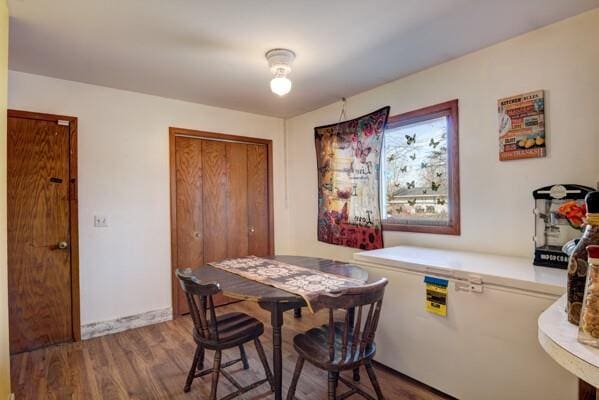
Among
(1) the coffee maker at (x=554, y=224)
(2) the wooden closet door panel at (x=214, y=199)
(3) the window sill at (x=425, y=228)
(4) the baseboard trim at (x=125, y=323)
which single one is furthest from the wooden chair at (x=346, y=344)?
(2) the wooden closet door panel at (x=214, y=199)

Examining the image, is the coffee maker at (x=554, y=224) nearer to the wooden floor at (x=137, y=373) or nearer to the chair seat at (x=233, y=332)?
the wooden floor at (x=137, y=373)

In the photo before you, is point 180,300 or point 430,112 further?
point 180,300

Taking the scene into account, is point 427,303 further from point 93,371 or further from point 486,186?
point 93,371

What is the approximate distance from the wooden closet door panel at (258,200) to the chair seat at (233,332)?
6.21 feet

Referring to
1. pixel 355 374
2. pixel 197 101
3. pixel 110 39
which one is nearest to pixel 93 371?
pixel 355 374

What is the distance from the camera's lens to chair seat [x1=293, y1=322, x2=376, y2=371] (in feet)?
5.41

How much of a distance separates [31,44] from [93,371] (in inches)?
94.0

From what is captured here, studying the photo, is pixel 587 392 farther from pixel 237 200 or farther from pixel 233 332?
pixel 237 200

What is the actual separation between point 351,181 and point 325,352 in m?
2.07

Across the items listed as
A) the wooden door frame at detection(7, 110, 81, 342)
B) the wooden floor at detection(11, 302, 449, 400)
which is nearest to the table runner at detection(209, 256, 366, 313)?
the wooden floor at detection(11, 302, 449, 400)

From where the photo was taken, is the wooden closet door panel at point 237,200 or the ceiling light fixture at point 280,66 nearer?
the ceiling light fixture at point 280,66

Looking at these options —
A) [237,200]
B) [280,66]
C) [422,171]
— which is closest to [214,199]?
[237,200]

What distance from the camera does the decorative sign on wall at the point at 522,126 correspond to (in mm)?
2140

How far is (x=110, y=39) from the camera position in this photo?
2203 mm
